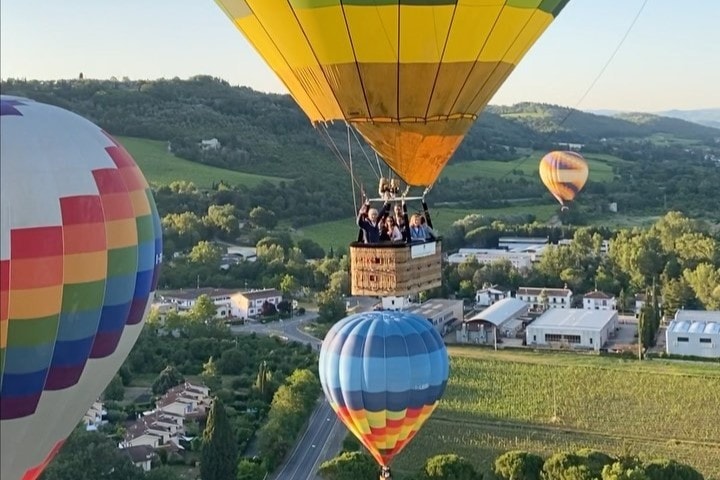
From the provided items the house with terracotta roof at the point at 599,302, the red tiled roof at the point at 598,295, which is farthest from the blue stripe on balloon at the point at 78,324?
the red tiled roof at the point at 598,295

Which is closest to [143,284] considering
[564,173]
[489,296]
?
[489,296]

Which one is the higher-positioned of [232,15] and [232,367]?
[232,15]

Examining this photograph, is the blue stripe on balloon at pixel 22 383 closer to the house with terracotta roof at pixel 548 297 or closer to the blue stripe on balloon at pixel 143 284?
the blue stripe on balloon at pixel 143 284

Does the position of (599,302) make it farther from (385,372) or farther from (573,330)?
(385,372)

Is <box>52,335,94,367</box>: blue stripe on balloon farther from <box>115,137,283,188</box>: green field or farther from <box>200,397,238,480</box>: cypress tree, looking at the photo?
<box>115,137,283,188</box>: green field

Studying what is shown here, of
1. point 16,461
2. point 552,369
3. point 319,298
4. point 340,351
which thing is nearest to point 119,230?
point 16,461

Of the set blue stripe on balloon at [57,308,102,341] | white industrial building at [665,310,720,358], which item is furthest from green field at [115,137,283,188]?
blue stripe on balloon at [57,308,102,341]

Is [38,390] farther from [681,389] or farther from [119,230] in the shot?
[681,389]
